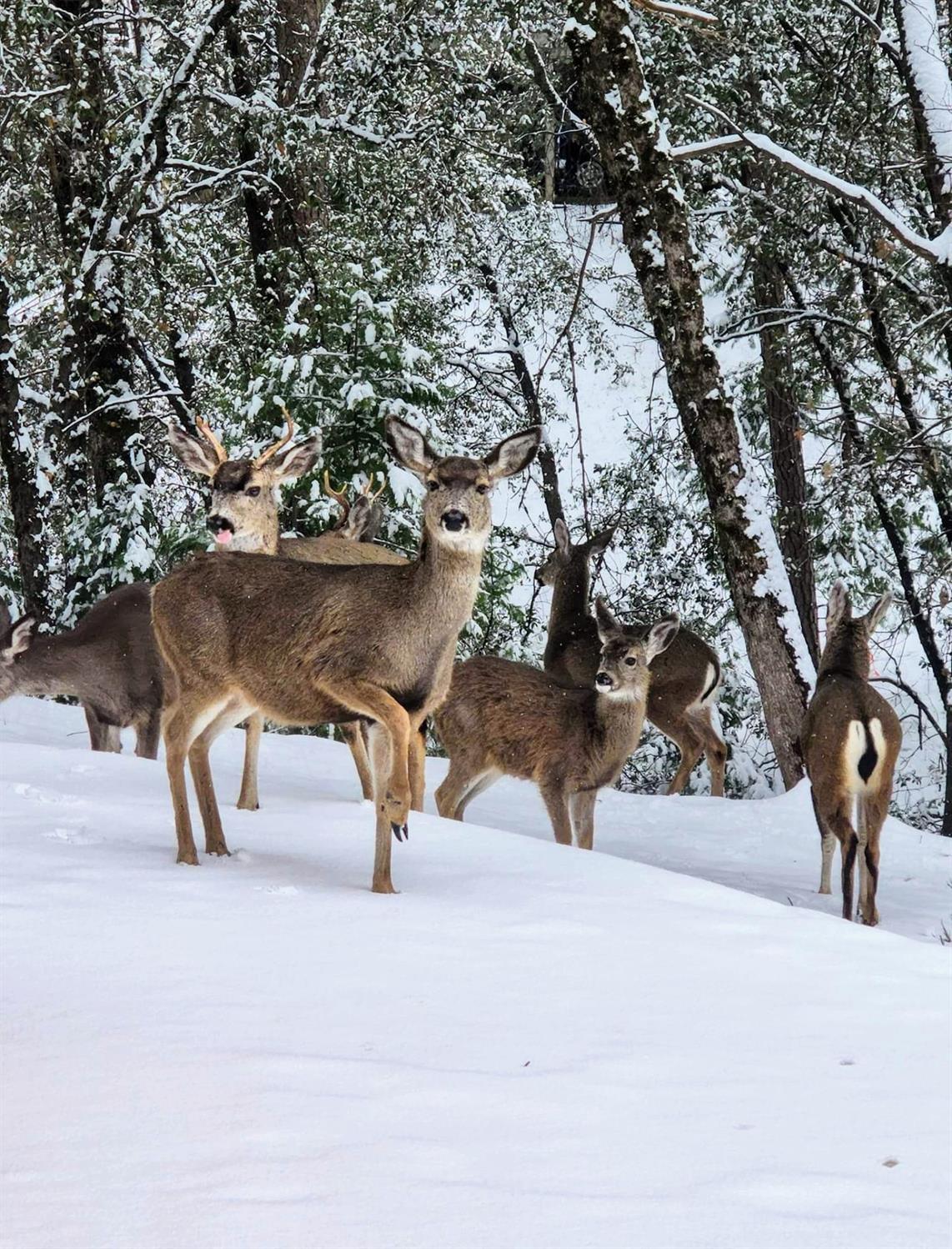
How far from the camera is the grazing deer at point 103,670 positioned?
1202 centimetres

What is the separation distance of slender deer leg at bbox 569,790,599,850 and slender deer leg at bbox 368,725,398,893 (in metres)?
3.63

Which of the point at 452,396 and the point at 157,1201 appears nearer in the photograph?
the point at 157,1201

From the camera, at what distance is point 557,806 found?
10.2 meters

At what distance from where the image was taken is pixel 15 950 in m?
5.05

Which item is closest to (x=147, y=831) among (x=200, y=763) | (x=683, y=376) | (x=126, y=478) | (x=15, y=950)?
(x=200, y=763)

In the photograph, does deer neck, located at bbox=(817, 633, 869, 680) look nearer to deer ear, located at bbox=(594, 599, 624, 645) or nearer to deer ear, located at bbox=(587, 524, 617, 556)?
deer ear, located at bbox=(594, 599, 624, 645)

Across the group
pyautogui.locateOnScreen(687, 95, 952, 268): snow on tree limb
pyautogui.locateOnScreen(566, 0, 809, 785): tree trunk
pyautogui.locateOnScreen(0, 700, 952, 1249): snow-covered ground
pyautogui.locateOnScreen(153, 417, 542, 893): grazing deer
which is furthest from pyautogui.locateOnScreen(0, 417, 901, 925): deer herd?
pyautogui.locateOnScreen(687, 95, 952, 268): snow on tree limb

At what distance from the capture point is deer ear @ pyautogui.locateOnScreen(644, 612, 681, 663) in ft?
35.0

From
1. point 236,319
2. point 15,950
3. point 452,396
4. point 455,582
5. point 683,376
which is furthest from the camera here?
point 236,319

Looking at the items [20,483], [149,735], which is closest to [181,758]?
[149,735]

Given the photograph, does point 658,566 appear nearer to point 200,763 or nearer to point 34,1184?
point 200,763

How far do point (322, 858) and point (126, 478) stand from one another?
11.6 meters

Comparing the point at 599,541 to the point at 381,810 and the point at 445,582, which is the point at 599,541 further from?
the point at 381,810

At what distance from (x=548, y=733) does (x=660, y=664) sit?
428cm
